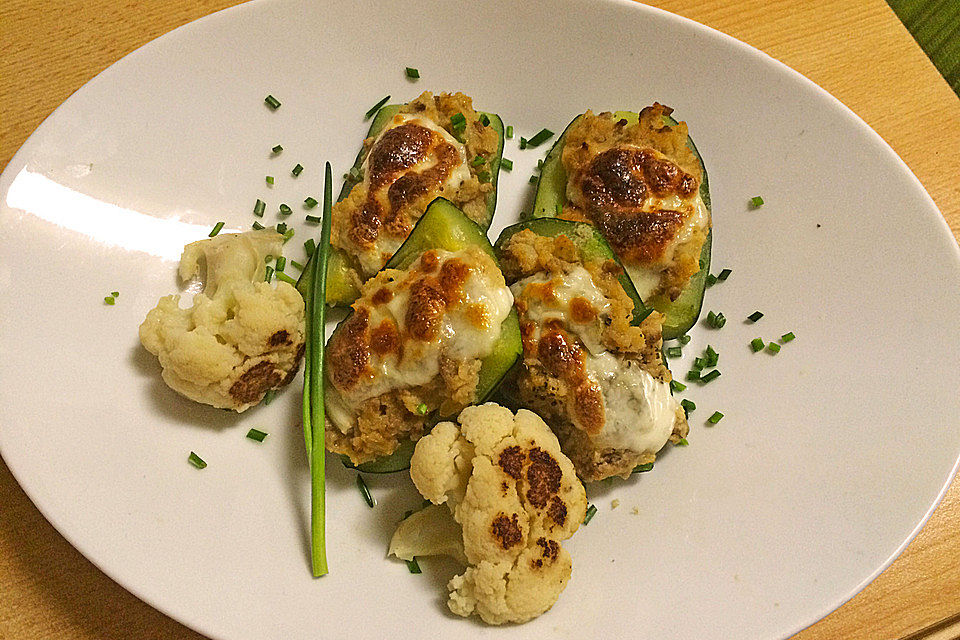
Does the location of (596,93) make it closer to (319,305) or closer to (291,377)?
(319,305)

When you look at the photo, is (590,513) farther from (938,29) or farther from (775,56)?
(938,29)

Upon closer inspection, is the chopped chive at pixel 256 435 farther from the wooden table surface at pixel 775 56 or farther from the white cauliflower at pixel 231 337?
the wooden table surface at pixel 775 56

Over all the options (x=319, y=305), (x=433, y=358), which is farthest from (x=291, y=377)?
(x=433, y=358)

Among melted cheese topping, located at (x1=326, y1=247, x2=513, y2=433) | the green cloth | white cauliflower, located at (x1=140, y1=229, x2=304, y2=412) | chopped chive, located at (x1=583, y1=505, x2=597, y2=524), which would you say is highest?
the green cloth

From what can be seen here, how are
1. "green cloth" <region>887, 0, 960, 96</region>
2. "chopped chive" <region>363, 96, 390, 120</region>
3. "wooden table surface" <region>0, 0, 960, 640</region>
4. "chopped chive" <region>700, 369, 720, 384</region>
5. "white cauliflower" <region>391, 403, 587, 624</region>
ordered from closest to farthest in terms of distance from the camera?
"white cauliflower" <region>391, 403, 587, 624</region>
"wooden table surface" <region>0, 0, 960, 640</region>
"chopped chive" <region>700, 369, 720, 384</region>
"chopped chive" <region>363, 96, 390, 120</region>
"green cloth" <region>887, 0, 960, 96</region>

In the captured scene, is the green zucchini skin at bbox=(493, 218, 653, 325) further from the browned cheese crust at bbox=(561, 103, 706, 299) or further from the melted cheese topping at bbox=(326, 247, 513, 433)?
the melted cheese topping at bbox=(326, 247, 513, 433)

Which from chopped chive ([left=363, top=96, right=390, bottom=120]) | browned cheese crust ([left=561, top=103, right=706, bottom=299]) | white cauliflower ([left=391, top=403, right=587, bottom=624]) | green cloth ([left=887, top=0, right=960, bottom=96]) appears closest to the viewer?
white cauliflower ([left=391, top=403, right=587, bottom=624])

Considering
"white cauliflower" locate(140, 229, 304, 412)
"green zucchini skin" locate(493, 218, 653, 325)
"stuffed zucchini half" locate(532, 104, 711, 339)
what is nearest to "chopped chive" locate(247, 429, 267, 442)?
"white cauliflower" locate(140, 229, 304, 412)
